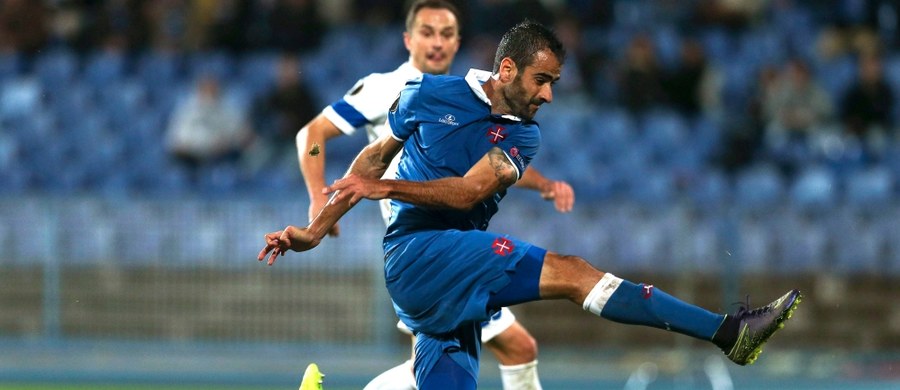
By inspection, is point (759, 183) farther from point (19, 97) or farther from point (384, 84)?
point (19, 97)

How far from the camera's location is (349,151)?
1572 cm

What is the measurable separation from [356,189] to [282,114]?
9.81 m

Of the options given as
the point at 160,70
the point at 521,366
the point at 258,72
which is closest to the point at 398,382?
the point at 521,366

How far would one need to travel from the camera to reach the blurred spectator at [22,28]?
17.8m

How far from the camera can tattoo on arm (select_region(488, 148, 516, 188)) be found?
256 inches

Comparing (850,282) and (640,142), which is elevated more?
(640,142)

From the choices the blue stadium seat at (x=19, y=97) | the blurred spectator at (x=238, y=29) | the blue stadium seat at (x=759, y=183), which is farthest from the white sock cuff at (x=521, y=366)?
the blue stadium seat at (x=19, y=97)

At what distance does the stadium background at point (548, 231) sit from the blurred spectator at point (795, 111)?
192 mm

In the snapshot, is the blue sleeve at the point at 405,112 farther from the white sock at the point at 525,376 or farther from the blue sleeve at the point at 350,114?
the white sock at the point at 525,376

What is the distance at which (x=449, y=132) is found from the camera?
→ 6.75 metres

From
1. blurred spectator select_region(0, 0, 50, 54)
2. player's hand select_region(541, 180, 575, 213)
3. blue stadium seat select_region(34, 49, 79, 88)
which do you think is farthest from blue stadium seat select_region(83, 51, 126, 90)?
player's hand select_region(541, 180, 575, 213)

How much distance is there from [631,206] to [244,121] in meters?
4.88

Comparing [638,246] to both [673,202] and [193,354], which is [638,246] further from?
[193,354]

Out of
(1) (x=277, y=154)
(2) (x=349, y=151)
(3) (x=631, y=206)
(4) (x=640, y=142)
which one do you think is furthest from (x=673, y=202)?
(1) (x=277, y=154)
